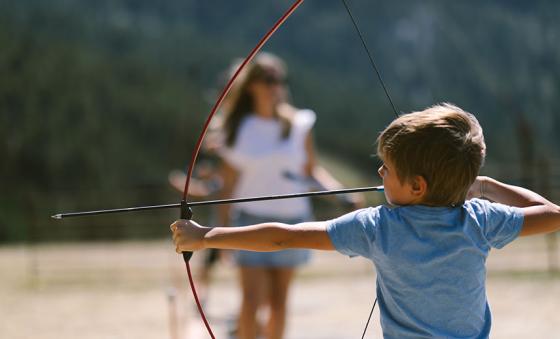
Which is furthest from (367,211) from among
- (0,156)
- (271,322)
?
(0,156)

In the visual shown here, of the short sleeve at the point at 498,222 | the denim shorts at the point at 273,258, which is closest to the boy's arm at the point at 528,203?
the short sleeve at the point at 498,222

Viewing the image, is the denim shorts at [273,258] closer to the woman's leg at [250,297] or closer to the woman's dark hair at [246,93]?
the woman's leg at [250,297]

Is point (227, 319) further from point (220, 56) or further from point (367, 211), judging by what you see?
point (220, 56)

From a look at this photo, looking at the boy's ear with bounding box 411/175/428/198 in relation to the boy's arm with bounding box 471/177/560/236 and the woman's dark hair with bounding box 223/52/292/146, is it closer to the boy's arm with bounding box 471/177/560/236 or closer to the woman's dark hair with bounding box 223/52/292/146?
the boy's arm with bounding box 471/177/560/236

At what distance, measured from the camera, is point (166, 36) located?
1689cm

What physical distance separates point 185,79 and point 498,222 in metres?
14.7

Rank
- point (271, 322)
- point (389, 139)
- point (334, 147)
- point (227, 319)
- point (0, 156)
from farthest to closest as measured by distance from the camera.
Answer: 1. point (334, 147)
2. point (0, 156)
3. point (227, 319)
4. point (271, 322)
5. point (389, 139)

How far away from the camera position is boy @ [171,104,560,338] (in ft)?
6.89

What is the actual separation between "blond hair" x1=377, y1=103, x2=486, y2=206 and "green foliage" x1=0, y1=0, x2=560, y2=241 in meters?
12.7

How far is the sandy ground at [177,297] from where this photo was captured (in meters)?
6.27

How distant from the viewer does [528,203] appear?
2.31m

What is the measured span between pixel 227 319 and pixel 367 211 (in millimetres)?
4687

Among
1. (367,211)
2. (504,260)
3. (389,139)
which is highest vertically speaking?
(389,139)

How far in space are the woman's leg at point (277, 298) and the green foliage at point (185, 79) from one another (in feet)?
35.3
